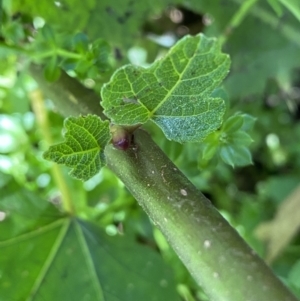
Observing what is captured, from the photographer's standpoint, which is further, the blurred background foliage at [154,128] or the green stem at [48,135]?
the green stem at [48,135]

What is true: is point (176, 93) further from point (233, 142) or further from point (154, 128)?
point (154, 128)

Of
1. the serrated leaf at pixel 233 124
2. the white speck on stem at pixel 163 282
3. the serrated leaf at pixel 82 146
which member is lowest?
the white speck on stem at pixel 163 282

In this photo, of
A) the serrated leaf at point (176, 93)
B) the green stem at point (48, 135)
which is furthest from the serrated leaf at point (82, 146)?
the green stem at point (48, 135)

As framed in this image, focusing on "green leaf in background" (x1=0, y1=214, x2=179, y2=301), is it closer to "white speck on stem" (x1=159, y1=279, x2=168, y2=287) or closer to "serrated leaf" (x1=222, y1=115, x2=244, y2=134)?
"white speck on stem" (x1=159, y1=279, x2=168, y2=287)

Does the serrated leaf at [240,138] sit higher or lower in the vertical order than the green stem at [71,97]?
higher

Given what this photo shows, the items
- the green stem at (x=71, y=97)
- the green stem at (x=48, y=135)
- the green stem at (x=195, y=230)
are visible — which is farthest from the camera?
the green stem at (x=48, y=135)

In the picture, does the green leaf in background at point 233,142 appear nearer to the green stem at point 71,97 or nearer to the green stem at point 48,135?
the green stem at point 71,97

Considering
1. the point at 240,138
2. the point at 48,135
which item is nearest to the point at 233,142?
the point at 240,138

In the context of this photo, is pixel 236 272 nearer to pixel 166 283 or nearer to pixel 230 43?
pixel 166 283

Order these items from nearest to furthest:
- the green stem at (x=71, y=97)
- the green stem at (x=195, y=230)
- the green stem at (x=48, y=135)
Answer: the green stem at (x=195, y=230) → the green stem at (x=71, y=97) → the green stem at (x=48, y=135)

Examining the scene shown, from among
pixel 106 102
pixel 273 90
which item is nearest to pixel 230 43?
pixel 273 90
